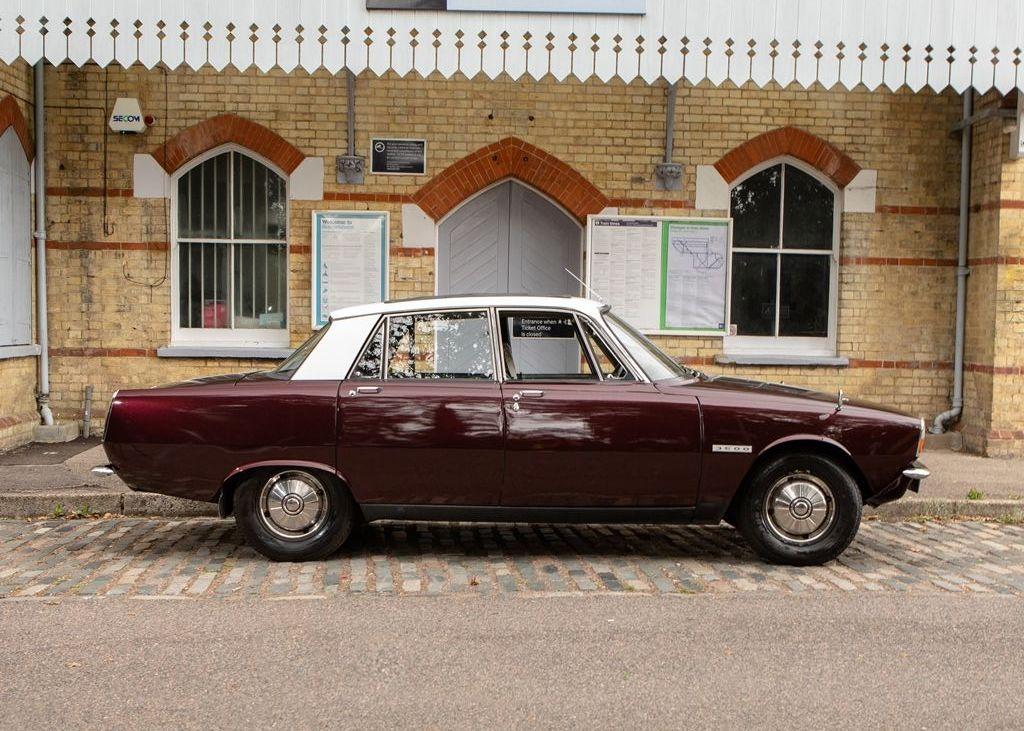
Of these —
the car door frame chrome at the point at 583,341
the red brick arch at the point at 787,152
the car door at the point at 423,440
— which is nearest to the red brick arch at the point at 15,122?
the car door at the point at 423,440

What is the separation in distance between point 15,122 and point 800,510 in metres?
8.45

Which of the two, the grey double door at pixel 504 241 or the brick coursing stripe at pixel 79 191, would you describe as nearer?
the brick coursing stripe at pixel 79 191

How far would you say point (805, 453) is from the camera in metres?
6.61

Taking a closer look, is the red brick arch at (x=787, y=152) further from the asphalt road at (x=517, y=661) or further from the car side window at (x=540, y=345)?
the asphalt road at (x=517, y=661)

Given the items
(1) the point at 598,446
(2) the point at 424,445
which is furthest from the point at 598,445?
(2) the point at 424,445

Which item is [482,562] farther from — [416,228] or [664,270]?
[664,270]

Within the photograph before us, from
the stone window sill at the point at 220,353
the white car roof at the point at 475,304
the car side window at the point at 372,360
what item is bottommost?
the stone window sill at the point at 220,353

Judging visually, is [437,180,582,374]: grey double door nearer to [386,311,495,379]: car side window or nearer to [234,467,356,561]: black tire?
[386,311,495,379]: car side window

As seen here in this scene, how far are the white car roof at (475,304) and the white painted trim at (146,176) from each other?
18.2ft

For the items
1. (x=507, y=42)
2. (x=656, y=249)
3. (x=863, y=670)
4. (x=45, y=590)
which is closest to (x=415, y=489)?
(x=45, y=590)

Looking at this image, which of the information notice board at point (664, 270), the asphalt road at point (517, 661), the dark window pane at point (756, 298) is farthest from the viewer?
the dark window pane at point (756, 298)

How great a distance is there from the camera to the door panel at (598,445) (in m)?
6.53

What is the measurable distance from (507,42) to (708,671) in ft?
19.8

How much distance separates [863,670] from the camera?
4.76 meters
